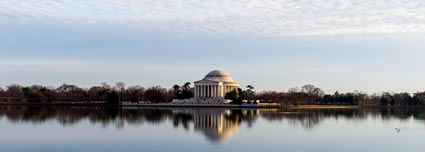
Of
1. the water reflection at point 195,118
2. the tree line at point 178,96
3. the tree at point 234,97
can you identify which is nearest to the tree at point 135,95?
the tree line at point 178,96

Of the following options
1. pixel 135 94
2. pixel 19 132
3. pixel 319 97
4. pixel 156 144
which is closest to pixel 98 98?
pixel 135 94

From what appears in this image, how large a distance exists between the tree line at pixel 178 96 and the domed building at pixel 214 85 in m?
2.48

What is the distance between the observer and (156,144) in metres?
26.3

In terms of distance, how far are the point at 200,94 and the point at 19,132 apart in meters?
94.1

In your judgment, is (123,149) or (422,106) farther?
(422,106)

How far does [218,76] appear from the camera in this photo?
128 metres

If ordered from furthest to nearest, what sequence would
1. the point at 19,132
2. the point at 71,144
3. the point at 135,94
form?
the point at 135,94
the point at 19,132
the point at 71,144

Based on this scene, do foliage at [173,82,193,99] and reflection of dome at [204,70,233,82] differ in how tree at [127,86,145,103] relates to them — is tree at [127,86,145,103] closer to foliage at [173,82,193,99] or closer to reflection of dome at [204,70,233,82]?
foliage at [173,82,193,99]

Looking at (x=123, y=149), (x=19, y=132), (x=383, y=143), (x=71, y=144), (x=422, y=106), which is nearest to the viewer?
(x=123, y=149)

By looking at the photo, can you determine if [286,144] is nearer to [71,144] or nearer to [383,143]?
[383,143]

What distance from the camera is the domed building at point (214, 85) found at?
4865 inches

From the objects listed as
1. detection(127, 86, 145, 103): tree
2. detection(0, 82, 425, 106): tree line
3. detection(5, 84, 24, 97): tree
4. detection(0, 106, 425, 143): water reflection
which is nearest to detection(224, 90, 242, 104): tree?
detection(0, 82, 425, 106): tree line

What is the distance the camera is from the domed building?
123562mm

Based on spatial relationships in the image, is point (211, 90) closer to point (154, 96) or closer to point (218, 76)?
point (218, 76)
